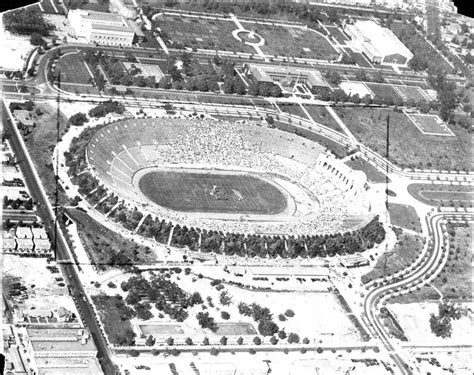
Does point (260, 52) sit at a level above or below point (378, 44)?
above

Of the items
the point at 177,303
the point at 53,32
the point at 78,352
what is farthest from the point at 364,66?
the point at 78,352

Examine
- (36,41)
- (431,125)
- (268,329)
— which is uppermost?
(36,41)

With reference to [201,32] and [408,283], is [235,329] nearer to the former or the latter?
[408,283]

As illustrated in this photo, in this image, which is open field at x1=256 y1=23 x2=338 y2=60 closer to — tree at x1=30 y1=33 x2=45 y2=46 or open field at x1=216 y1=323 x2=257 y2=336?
tree at x1=30 y1=33 x2=45 y2=46

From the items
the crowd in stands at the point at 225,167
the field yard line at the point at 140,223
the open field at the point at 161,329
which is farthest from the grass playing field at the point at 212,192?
the open field at the point at 161,329

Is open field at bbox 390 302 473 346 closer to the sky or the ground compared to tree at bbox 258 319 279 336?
→ closer to the ground

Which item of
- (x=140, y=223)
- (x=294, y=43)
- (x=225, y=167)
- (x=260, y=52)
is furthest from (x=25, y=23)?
(x=140, y=223)

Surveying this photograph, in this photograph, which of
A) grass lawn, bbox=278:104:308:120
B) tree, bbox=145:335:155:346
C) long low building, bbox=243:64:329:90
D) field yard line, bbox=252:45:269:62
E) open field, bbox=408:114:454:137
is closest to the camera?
tree, bbox=145:335:155:346

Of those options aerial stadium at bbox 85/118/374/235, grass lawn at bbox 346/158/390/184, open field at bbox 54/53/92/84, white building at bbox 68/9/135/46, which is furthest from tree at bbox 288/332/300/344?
white building at bbox 68/9/135/46
